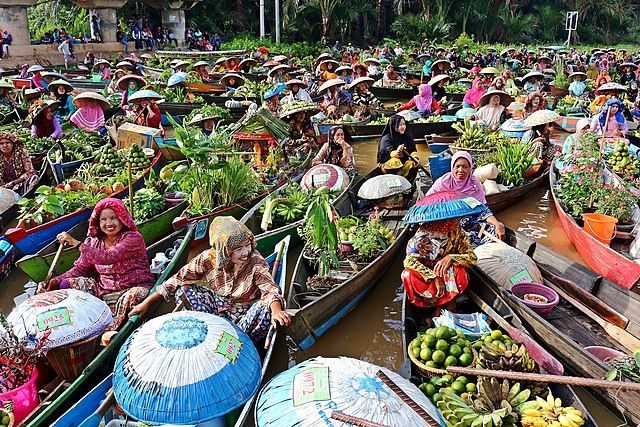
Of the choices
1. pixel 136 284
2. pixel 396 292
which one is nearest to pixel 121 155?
pixel 136 284

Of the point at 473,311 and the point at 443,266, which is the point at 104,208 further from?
the point at 473,311

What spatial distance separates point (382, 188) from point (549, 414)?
3953mm

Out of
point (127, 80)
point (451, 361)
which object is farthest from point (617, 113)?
point (127, 80)

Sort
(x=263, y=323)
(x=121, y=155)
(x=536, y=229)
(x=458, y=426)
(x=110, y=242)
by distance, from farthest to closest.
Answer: (x=121, y=155)
(x=536, y=229)
(x=110, y=242)
(x=263, y=323)
(x=458, y=426)

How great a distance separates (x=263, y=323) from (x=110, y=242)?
1.56 meters

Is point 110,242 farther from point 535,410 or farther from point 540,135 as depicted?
point 540,135

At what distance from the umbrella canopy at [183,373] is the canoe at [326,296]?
4.15 ft

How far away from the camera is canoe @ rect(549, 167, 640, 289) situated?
15.8ft

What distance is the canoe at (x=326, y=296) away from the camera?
4223 millimetres

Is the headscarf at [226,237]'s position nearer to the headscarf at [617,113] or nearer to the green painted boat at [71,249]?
the green painted boat at [71,249]

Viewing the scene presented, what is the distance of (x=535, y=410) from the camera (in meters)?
3.06

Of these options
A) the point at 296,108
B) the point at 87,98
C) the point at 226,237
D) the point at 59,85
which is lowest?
the point at 226,237

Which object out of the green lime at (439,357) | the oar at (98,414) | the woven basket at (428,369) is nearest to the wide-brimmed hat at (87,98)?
the oar at (98,414)

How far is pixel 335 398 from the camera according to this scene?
2.59m
